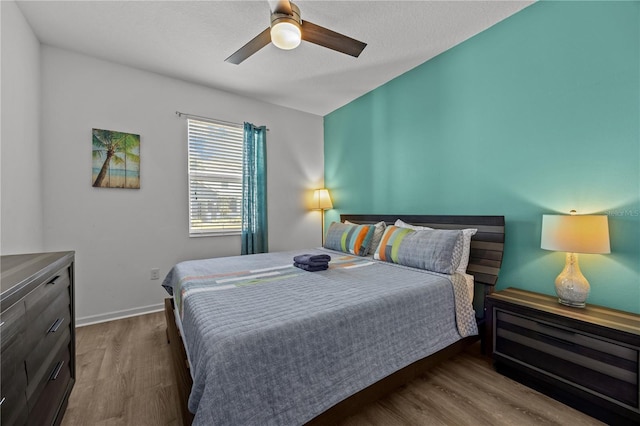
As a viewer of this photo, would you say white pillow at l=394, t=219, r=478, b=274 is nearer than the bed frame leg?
No

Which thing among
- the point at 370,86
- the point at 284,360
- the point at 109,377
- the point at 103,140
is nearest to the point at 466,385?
the point at 284,360

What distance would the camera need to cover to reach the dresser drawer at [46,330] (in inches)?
39.0

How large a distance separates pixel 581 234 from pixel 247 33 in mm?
2935

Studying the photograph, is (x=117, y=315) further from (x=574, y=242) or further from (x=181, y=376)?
(x=574, y=242)

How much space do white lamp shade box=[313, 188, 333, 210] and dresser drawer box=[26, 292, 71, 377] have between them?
10.2 ft

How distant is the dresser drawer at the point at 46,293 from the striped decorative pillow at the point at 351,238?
7.57 feet

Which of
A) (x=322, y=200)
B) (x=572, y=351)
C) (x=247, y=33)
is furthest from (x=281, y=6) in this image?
(x=322, y=200)

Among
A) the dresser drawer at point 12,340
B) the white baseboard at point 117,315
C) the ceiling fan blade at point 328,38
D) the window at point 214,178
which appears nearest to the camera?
the dresser drawer at point 12,340

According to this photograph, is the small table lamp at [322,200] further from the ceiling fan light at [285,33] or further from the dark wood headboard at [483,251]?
the ceiling fan light at [285,33]

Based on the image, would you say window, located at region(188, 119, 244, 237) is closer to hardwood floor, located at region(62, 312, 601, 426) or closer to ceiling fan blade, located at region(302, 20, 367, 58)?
hardwood floor, located at region(62, 312, 601, 426)

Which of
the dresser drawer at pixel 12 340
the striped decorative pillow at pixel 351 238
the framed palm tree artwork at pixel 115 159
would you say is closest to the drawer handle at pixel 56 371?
the dresser drawer at pixel 12 340

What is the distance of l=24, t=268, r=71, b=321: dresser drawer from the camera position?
99cm

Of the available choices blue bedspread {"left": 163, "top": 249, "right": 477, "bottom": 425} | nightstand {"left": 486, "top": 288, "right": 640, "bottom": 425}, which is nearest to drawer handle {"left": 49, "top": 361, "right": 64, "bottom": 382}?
blue bedspread {"left": 163, "top": 249, "right": 477, "bottom": 425}

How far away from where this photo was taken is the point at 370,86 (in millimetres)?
3451
